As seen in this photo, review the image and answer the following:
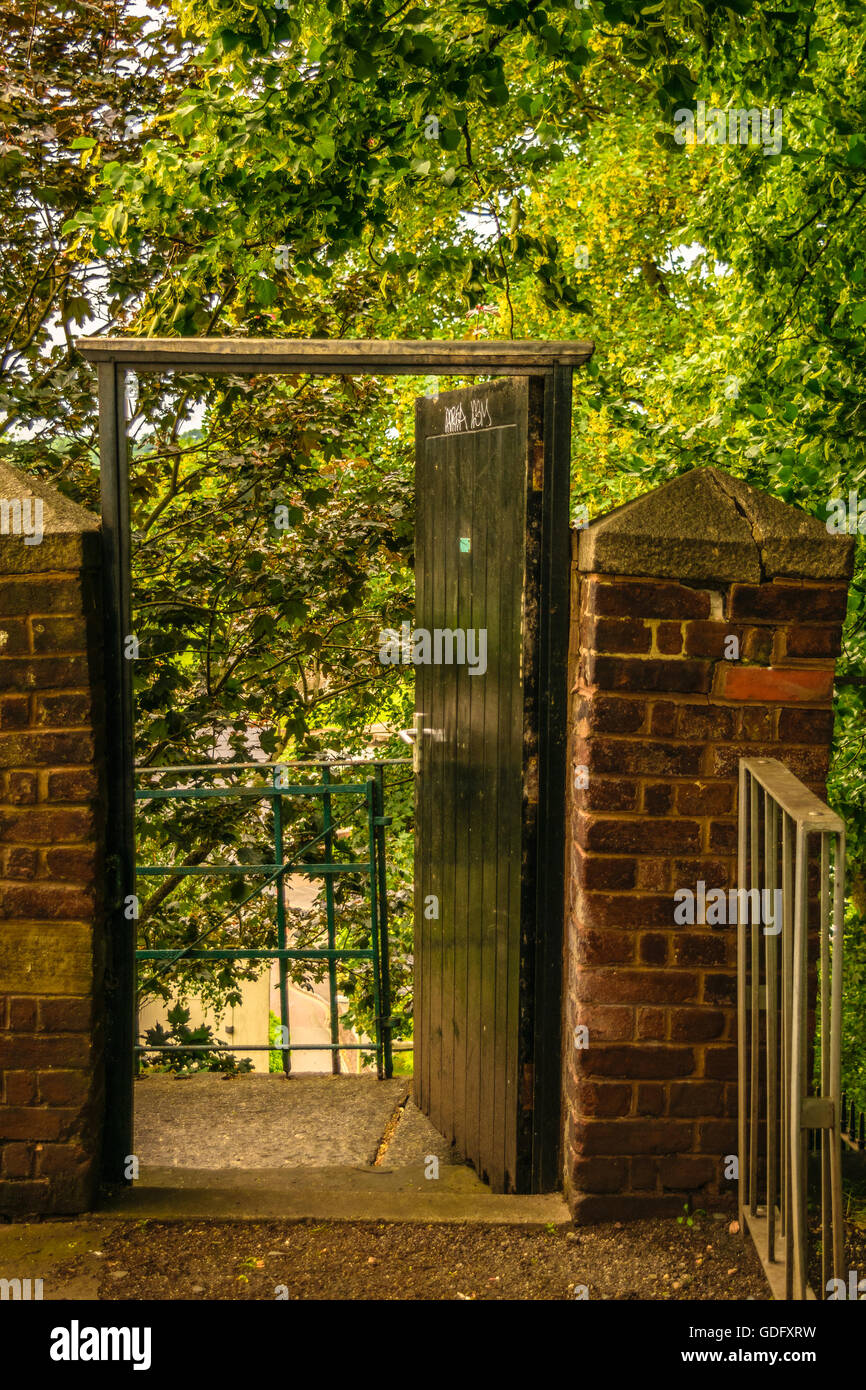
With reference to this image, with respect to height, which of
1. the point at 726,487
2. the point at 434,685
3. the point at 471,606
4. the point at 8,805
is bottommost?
the point at 8,805

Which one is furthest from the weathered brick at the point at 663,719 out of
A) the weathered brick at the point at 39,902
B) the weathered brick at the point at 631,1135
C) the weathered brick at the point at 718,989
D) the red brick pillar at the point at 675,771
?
the weathered brick at the point at 39,902

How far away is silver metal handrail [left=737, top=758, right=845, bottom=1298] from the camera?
1.92 meters

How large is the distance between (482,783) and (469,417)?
1132 millimetres

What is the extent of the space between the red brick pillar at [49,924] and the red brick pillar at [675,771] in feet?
4.25

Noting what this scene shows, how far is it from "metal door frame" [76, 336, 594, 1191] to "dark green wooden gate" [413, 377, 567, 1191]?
0.8 inches

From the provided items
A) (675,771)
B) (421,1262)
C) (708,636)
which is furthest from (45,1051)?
(708,636)

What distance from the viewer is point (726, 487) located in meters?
2.97

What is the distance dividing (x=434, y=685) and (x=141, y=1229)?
1862mm

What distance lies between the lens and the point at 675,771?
9.53 ft

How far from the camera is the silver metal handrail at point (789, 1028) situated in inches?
75.7

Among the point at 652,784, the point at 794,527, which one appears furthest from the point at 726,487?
the point at 652,784

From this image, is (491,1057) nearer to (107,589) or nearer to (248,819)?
(107,589)

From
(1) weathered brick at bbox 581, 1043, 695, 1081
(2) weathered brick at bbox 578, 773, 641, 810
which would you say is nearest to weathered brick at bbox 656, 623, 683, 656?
(2) weathered brick at bbox 578, 773, 641, 810

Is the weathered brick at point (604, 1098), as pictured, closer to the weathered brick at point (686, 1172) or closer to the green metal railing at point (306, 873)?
the weathered brick at point (686, 1172)
